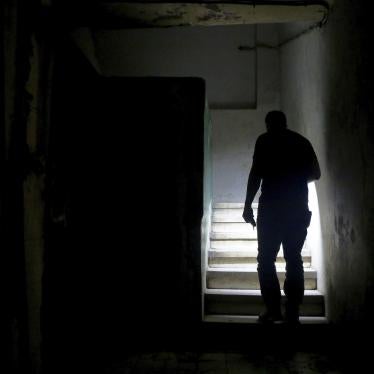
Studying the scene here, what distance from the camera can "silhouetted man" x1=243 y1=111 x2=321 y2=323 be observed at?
3.30m

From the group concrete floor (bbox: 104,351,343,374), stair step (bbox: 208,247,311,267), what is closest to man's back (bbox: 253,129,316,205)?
concrete floor (bbox: 104,351,343,374)

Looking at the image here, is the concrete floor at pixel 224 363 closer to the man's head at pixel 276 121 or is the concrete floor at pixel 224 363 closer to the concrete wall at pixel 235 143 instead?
the man's head at pixel 276 121

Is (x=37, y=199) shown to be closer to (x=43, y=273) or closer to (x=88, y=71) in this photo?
(x=43, y=273)

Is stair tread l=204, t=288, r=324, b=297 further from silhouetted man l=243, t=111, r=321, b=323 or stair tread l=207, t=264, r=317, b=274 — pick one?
silhouetted man l=243, t=111, r=321, b=323

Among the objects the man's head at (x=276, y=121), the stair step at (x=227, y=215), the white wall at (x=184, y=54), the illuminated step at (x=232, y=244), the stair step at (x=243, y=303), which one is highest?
the white wall at (x=184, y=54)

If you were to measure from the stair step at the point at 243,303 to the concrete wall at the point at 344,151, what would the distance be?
0.60 feet

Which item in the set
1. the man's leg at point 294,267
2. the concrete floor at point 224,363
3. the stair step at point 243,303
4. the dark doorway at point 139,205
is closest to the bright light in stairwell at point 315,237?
the stair step at point 243,303

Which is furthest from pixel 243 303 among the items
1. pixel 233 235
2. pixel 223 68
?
pixel 223 68

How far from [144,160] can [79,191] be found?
2.09 ft

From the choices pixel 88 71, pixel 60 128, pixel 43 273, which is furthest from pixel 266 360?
pixel 88 71

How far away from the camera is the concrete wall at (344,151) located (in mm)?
2668

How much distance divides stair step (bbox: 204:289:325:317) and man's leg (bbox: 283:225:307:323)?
Result: 0.45 m

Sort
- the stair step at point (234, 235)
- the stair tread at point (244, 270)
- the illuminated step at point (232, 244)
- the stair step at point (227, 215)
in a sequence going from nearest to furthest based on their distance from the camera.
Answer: the stair tread at point (244, 270) → the illuminated step at point (232, 244) → the stair step at point (234, 235) → the stair step at point (227, 215)

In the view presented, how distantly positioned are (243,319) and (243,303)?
0.83 ft
